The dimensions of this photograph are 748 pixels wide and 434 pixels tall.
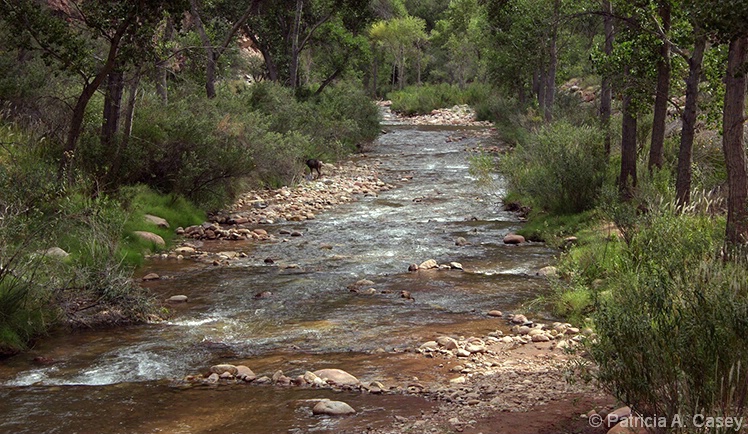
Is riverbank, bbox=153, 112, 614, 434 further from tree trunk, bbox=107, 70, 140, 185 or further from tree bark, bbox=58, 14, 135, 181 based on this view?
tree trunk, bbox=107, 70, 140, 185

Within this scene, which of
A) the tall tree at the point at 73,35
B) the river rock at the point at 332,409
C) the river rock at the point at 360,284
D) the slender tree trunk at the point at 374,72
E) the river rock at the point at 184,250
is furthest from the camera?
the slender tree trunk at the point at 374,72

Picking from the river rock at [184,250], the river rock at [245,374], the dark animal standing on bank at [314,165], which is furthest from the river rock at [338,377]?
the dark animal standing on bank at [314,165]

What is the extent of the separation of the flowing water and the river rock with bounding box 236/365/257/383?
179 mm

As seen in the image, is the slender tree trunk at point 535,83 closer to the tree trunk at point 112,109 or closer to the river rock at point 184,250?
the tree trunk at point 112,109

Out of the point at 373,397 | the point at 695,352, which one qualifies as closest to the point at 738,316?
the point at 695,352

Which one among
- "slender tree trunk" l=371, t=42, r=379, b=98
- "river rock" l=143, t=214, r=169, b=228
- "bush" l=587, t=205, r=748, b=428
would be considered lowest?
"river rock" l=143, t=214, r=169, b=228

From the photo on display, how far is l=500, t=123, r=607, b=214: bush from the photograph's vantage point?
1462 cm

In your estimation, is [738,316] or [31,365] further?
[31,365]

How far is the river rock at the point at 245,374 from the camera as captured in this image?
23.3 feet

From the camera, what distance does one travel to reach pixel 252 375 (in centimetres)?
715

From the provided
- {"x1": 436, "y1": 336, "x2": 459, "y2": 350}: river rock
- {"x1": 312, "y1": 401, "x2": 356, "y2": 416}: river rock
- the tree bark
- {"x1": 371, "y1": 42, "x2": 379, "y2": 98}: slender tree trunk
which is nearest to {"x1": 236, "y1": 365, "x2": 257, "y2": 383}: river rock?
{"x1": 312, "y1": 401, "x2": 356, "y2": 416}: river rock

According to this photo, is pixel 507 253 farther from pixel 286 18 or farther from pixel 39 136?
pixel 286 18

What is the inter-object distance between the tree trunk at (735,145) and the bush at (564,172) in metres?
5.90

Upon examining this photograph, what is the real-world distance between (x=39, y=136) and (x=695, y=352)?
1243 centimetres
